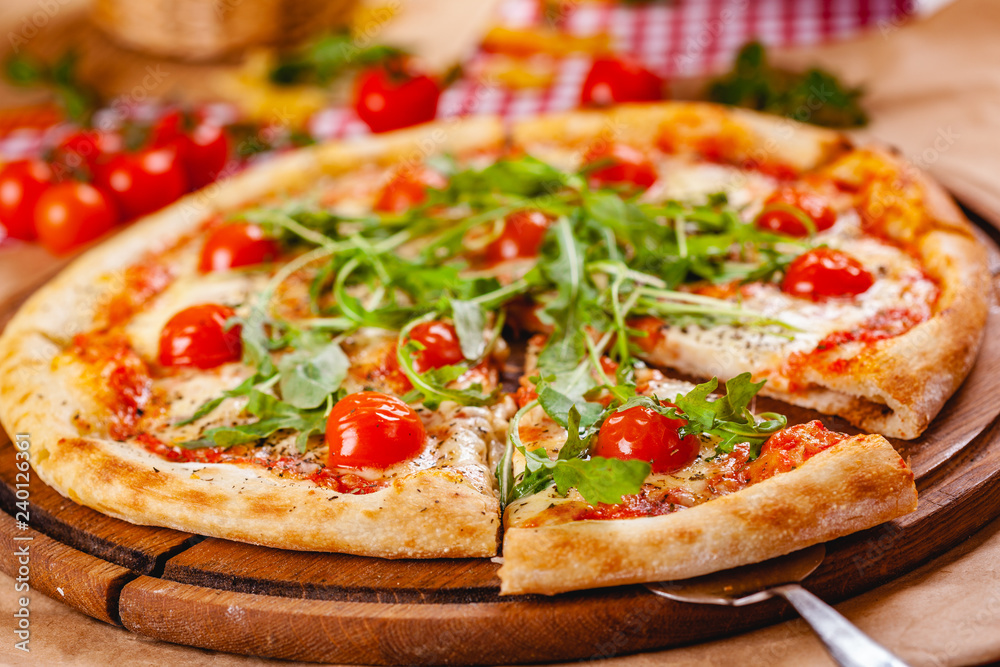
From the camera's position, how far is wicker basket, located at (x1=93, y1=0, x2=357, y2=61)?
23.4 feet

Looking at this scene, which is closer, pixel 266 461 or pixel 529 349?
pixel 266 461

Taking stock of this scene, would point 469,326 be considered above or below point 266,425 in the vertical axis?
above

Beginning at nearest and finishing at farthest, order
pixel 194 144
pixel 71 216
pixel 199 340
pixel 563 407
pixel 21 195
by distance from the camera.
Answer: pixel 563 407 → pixel 199 340 → pixel 71 216 → pixel 21 195 → pixel 194 144

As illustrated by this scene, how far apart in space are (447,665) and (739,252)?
96.9 inches

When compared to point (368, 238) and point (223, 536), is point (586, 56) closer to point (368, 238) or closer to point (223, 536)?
point (368, 238)

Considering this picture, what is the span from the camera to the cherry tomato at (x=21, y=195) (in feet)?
19.0

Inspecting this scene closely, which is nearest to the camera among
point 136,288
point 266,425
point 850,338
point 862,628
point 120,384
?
point 862,628

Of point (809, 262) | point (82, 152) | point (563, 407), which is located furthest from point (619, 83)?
point (563, 407)

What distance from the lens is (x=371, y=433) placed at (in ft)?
10.5

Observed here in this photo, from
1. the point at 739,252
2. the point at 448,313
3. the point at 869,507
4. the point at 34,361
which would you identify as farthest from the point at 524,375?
the point at 34,361

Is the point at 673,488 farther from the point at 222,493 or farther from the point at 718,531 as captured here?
the point at 222,493

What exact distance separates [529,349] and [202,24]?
4.63 m

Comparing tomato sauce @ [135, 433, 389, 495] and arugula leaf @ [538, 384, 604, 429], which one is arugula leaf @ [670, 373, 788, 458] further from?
tomato sauce @ [135, 433, 389, 495]

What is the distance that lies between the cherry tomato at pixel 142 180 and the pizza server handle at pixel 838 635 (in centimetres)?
464
